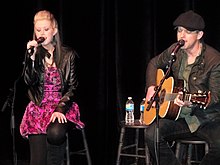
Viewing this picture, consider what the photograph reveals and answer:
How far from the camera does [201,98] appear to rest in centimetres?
314

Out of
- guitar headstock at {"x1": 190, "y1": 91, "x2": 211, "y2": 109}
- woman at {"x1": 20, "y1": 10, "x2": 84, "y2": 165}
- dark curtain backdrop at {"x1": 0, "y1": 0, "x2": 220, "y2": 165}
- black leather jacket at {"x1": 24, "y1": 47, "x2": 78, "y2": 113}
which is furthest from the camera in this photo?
dark curtain backdrop at {"x1": 0, "y1": 0, "x2": 220, "y2": 165}

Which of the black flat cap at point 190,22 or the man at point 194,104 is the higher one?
the black flat cap at point 190,22

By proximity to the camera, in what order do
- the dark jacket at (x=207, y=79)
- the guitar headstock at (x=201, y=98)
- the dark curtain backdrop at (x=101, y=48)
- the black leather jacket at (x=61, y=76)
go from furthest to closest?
the dark curtain backdrop at (x=101, y=48) < the black leather jacket at (x=61, y=76) < the dark jacket at (x=207, y=79) < the guitar headstock at (x=201, y=98)

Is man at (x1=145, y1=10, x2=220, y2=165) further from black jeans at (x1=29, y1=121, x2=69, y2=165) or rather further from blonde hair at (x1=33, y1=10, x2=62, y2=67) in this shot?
blonde hair at (x1=33, y1=10, x2=62, y2=67)

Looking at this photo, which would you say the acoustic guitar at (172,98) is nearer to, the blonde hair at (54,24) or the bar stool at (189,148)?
the bar stool at (189,148)

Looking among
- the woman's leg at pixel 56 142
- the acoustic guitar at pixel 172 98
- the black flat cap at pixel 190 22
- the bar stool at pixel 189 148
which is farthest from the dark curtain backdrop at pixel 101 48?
the woman's leg at pixel 56 142

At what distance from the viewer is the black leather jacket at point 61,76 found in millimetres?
3484

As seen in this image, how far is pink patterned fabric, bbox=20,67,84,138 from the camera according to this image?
345 centimetres

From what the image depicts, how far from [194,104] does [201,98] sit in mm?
72

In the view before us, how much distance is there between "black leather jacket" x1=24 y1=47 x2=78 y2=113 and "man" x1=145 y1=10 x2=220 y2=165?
67 cm

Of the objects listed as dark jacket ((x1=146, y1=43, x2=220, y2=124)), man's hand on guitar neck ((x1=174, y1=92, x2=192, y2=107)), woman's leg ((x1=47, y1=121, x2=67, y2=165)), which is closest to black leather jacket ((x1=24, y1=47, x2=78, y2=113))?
woman's leg ((x1=47, y1=121, x2=67, y2=165))

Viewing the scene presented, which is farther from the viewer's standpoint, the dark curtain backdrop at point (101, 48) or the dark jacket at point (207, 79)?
the dark curtain backdrop at point (101, 48)

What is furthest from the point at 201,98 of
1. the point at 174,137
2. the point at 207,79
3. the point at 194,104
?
the point at 174,137

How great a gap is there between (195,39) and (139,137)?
4.94 ft
